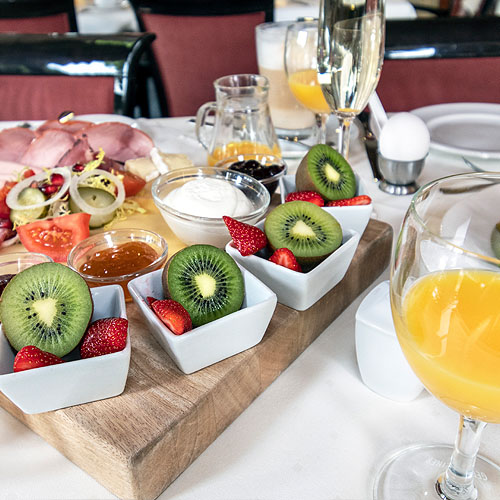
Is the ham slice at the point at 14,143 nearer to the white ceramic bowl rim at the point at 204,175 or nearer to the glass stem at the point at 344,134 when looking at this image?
the white ceramic bowl rim at the point at 204,175

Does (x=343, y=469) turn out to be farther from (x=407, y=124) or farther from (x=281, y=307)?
(x=407, y=124)

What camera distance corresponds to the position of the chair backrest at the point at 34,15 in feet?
8.37

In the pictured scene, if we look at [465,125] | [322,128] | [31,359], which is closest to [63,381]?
[31,359]

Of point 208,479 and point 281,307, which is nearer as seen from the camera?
point 208,479

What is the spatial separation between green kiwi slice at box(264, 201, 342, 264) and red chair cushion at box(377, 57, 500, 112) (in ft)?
4.20

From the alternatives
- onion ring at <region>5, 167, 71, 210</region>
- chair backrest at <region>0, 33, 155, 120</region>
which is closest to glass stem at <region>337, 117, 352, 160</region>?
onion ring at <region>5, 167, 71, 210</region>

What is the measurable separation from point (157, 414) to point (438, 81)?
5.58ft

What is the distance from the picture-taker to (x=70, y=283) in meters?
0.64

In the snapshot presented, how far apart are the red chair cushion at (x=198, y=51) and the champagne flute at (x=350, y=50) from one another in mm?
1522

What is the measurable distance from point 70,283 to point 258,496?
0.31 m

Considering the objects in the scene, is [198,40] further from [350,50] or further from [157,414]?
[157,414]

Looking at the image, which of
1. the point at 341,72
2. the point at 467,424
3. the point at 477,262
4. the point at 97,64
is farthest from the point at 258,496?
the point at 97,64

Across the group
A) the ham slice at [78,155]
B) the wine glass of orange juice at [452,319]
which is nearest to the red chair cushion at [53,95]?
the ham slice at [78,155]

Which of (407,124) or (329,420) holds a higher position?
(407,124)
